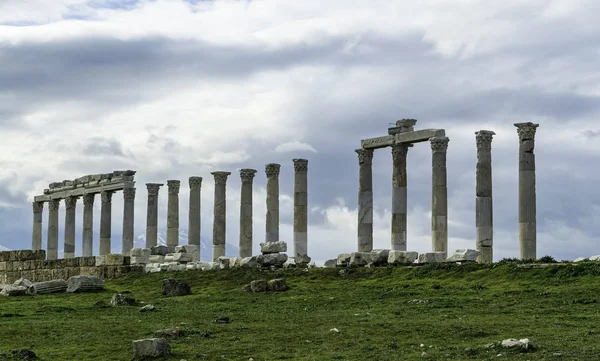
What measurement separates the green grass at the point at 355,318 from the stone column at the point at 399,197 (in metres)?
9.77

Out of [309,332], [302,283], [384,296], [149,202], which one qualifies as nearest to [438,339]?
[309,332]

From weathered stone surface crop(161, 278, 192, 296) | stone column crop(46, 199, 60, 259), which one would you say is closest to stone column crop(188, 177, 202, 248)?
stone column crop(46, 199, 60, 259)

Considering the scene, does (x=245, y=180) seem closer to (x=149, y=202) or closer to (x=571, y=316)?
(x=149, y=202)

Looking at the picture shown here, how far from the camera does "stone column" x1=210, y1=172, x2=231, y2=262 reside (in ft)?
247

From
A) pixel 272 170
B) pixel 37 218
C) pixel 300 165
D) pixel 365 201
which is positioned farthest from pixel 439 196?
pixel 37 218

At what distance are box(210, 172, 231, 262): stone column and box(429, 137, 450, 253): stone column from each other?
915 inches

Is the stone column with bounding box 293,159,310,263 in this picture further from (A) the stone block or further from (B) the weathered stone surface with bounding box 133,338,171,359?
(B) the weathered stone surface with bounding box 133,338,171,359

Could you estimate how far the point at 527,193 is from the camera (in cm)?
5019

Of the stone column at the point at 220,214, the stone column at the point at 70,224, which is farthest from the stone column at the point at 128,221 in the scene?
the stone column at the point at 220,214

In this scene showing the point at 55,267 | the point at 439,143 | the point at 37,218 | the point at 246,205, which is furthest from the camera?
the point at 37,218

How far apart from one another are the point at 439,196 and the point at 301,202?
13.2 m

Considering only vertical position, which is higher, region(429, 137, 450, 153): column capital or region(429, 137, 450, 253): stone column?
region(429, 137, 450, 153): column capital

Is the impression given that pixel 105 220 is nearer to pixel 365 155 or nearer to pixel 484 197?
pixel 365 155

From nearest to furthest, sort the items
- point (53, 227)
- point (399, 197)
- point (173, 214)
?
point (399, 197) → point (173, 214) → point (53, 227)
